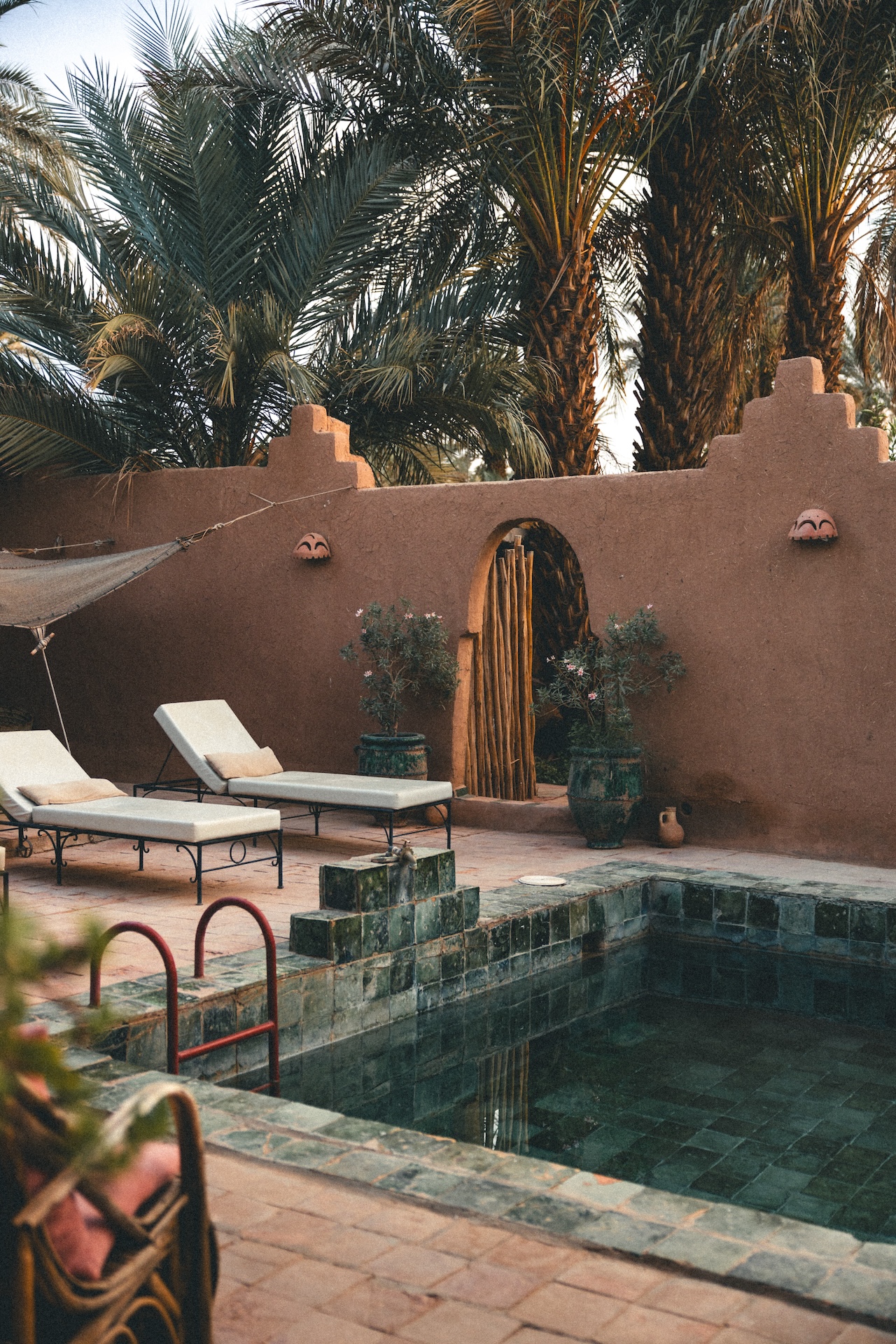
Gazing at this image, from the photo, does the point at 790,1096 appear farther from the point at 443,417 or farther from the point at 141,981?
the point at 443,417

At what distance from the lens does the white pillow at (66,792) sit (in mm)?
7430

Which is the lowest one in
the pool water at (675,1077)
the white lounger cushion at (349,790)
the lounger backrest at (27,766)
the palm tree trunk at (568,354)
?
the pool water at (675,1077)

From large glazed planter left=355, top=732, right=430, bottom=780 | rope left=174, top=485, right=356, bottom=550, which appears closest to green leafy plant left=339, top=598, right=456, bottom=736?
large glazed planter left=355, top=732, right=430, bottom=780

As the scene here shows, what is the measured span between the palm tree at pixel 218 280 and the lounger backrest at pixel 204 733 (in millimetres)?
3482

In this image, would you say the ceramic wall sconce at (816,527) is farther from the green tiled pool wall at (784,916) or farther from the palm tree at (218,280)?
the palm tree at (218,280)

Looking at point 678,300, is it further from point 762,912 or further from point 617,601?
point 762,912

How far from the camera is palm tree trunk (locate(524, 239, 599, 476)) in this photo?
37.1 ft

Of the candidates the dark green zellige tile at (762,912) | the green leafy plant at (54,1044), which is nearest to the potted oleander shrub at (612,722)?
the dark green zellige tile at (762,912)

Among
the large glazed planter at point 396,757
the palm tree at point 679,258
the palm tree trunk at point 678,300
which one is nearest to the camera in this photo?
the large glazed planter at point 396,757

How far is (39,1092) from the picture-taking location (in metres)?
1.92

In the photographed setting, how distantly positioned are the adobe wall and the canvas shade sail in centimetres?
140

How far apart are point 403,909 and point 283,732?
4955 millimetres

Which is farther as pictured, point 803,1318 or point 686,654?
point 686,654

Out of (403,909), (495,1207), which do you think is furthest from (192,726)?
(495,1207)
